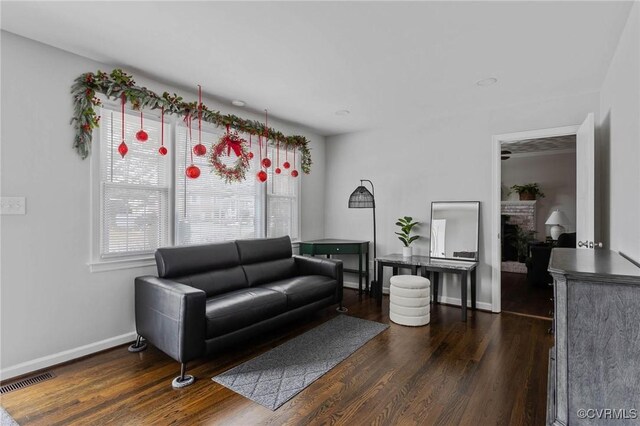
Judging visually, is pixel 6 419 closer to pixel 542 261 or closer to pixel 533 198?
pixel 542 261

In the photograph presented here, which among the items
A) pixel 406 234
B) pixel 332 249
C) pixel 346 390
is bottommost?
pixel 346 390

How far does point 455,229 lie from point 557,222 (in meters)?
3.23

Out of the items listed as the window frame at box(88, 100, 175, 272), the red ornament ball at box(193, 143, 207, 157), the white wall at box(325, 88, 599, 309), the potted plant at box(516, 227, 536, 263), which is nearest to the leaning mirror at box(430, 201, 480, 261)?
the white wall at box(325, 88, 599, 309)

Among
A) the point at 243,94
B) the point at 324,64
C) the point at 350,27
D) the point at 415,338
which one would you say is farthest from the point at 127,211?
the point at 415,338

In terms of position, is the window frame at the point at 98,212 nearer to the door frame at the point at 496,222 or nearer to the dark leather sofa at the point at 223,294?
the dark leather sofa at the point at 223,294

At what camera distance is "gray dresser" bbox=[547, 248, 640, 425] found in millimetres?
1379

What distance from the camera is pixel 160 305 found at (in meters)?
2.55

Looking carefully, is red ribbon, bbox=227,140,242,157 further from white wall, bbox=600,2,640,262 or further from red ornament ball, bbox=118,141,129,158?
white wall, bbox=600,2,640,262

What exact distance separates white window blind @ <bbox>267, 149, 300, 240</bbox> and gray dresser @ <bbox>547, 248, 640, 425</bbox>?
350 centimetres

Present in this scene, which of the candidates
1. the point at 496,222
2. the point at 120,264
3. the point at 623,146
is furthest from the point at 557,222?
the point at 120,264

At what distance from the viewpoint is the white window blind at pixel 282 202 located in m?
4.50

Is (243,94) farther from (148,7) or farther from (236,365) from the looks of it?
(236,365)

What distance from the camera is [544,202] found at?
672 cm

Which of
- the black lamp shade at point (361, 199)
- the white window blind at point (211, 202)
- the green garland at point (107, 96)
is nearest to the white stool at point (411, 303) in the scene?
the black lamp shade at point (361, 199)
